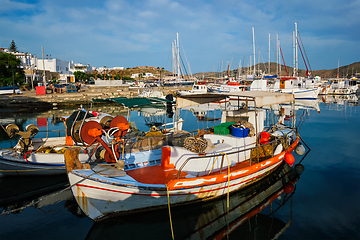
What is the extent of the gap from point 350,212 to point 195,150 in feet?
17.9

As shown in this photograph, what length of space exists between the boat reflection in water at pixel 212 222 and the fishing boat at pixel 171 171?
1.07 feet

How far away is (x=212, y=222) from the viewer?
681 cm

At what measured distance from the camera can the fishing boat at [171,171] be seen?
606cm

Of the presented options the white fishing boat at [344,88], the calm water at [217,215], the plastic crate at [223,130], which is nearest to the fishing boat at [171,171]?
the plastic crate at [223,130]

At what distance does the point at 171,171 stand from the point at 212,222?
2073 mm

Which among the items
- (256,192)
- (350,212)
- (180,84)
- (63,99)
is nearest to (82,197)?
(256,192)

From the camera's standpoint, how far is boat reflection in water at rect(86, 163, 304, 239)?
6285mm

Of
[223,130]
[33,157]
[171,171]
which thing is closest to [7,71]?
[33,157]

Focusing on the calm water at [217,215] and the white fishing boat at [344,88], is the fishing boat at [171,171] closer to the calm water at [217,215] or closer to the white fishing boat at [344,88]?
the calm water at [217,215]

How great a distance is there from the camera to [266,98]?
8977 mm

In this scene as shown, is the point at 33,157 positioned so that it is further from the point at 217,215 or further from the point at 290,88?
the point at 290,88

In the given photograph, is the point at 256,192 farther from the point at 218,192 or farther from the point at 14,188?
the point at 14,188

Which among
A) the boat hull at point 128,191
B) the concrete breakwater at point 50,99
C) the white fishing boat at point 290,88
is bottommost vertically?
the boat hull at point 128,191

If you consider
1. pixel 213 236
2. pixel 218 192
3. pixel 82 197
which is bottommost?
pixel 213 236
